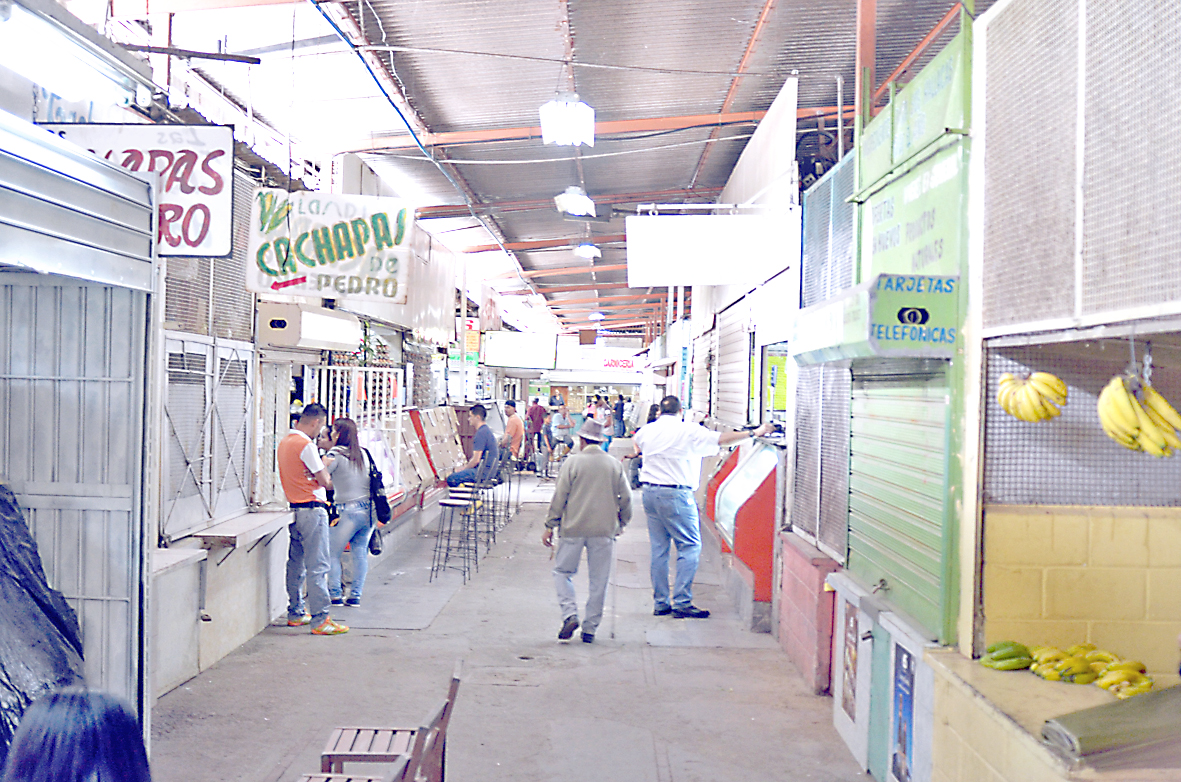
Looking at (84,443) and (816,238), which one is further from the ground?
(816,238)

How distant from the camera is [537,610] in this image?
28.2 ft

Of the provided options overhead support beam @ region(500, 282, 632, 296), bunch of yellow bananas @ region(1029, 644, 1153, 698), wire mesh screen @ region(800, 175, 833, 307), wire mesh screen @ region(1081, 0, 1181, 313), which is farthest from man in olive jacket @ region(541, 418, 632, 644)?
overhead support beam @ region(500, 282, 632, 296)

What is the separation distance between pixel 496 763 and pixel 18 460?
283cm

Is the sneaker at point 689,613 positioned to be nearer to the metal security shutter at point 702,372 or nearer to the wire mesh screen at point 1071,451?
the wire mesh screen at point 1071,451

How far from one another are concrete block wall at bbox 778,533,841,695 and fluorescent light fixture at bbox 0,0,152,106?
17.2 feet

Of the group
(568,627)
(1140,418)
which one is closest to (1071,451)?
(1140,418)

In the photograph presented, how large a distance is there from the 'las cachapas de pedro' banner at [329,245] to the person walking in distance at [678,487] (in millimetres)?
2658

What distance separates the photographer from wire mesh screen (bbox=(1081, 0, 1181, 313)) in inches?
102

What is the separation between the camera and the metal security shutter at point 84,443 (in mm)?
3852

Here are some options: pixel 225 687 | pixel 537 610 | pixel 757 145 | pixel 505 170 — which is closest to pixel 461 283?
pixel 505 170

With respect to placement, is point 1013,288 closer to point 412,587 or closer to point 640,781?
point 640,781

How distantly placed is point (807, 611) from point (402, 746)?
3.51 metres

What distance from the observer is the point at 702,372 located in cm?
1552

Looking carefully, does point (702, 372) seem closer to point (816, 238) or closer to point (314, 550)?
point (816, 238)
